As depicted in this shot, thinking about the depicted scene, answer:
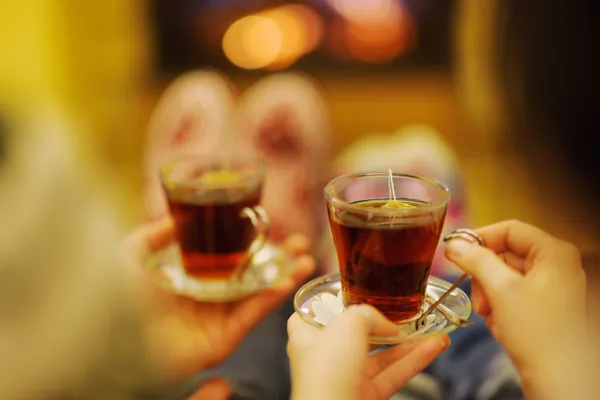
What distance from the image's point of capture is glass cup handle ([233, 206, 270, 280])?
1.88 feet

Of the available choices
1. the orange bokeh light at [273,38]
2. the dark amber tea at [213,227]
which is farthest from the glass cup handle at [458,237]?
the orange bokeh light at [273,38]

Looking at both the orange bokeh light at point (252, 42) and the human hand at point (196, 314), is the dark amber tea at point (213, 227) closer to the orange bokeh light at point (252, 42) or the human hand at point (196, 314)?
the human hand at point (196, 314)

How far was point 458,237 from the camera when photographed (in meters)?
0.39

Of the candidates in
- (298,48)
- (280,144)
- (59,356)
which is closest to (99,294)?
(59,356)

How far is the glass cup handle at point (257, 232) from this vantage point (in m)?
0.57

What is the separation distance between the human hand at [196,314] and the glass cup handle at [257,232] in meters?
0.03

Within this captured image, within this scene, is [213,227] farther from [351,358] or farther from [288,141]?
[288,141]

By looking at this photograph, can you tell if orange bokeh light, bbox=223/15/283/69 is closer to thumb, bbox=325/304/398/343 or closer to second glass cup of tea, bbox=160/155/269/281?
second glass cup of tea, bbox=160/155/269/281

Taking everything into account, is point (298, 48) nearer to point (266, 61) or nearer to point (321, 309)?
point (266, 61)

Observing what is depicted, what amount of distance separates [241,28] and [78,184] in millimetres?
1065

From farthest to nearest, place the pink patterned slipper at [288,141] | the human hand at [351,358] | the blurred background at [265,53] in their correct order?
the blurred background at [265,53] → the pink patterned slipper at [288,141] → the human hand at [351,358]

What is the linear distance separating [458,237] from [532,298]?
53mm

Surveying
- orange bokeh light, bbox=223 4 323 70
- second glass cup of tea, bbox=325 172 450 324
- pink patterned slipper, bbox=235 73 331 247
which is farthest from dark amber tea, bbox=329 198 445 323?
orange bokeh light, bbox=223 4 323 70

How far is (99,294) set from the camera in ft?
1.18
